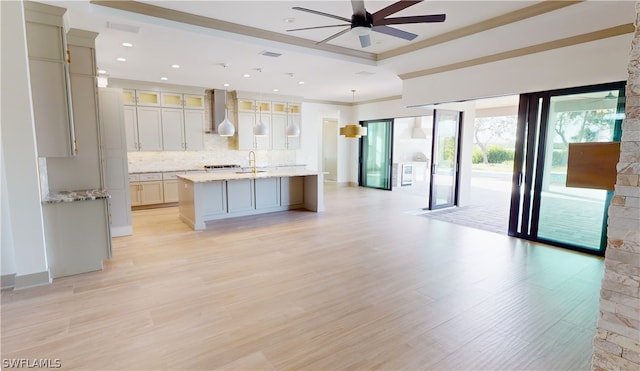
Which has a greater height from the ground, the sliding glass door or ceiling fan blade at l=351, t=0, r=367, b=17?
ceiling fan blade at l=351, t=0, r=367, b=17

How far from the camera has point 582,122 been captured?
14.8 ft

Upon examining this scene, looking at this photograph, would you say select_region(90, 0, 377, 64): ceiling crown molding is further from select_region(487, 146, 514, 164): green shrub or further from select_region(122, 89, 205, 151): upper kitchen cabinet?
select_region(487, 146, 514, 164): green shrub

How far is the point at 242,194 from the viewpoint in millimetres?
6523

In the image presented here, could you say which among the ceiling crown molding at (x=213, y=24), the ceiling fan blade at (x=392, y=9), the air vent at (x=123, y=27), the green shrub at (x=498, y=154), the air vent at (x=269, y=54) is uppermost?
the ceiling crown molding at (x=213, y=24)

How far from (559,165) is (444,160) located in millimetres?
2935

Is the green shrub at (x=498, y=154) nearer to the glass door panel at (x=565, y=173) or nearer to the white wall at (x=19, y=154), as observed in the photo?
the glass door panel at (x=565, y=173)

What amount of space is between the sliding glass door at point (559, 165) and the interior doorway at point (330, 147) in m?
7.62

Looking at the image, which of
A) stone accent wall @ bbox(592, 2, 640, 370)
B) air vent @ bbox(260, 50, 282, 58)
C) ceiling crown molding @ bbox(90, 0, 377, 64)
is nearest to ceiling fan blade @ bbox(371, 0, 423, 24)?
stone accent wall @ bbox(592, 2, 640, 370)

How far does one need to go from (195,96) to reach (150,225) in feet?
12.5

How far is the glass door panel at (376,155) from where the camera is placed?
1028 centimetres

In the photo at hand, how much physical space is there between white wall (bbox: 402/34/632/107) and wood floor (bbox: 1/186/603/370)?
2.40 metres

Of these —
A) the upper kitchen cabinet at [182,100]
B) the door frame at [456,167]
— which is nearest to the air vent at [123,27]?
the upper kitchen cabinet at [182,100]

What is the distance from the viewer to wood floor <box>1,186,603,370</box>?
2285 millimetres

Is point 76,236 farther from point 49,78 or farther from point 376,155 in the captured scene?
point 376,155
